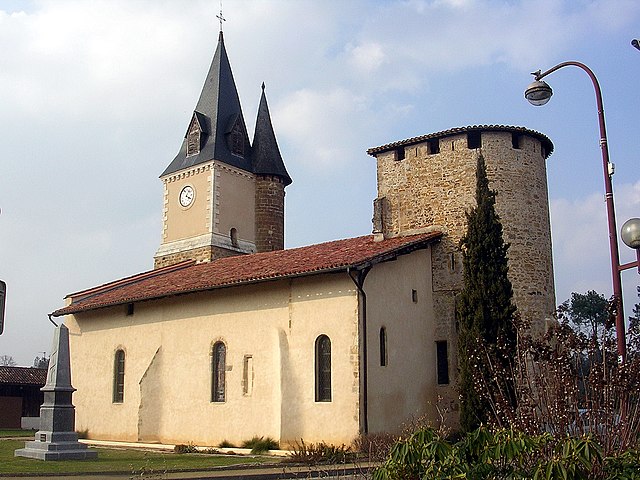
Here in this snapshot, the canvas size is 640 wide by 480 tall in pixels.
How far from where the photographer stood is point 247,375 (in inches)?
827

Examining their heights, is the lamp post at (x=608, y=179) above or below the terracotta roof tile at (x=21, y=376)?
above

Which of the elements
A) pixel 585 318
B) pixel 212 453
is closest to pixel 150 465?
pixel 212 453

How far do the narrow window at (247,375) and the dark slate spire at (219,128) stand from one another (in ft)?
44.9

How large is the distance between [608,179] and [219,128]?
26.0 metres

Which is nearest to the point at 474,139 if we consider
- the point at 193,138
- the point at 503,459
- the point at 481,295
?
the point at 481,295

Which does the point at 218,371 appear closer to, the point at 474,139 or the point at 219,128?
the point at 474,139

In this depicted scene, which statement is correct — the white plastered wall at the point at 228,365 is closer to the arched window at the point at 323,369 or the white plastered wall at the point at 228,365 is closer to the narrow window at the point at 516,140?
the arched window at the point at 323,369

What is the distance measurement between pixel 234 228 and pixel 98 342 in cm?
855

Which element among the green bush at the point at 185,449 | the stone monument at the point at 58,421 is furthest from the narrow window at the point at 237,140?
the stone monument at the point at 58,421

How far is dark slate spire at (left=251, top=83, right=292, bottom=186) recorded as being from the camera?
3409 centimetres

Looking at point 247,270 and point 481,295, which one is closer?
point 481,295

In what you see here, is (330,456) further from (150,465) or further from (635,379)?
(635,379)

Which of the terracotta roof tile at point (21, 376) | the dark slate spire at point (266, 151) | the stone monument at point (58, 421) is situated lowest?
Answer: the stone monument at point (58, 421)

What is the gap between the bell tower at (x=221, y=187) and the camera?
31.8m
